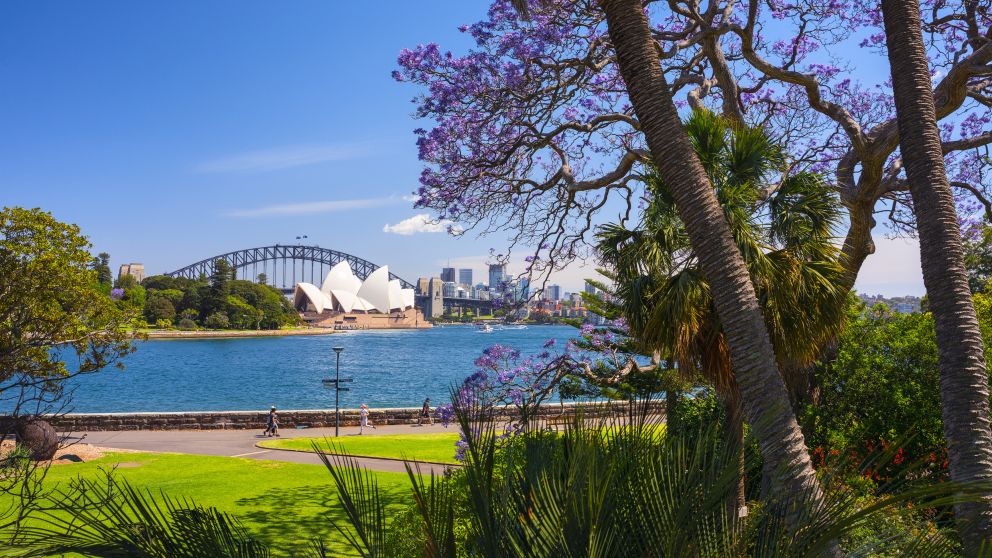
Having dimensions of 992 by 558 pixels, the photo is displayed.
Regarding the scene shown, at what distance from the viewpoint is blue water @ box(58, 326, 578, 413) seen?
3931 cm

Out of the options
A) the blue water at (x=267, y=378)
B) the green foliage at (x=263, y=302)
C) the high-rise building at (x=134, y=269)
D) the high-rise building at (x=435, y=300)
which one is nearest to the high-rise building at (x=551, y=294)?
the blue water at (x=267, y=378)

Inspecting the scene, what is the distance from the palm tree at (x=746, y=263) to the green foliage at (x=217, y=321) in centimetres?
10584

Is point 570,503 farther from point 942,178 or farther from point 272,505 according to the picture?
point 272,505

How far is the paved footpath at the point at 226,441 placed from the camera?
53.6 ft

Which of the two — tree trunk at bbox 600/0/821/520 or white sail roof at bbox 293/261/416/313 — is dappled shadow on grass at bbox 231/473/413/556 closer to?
tree trunk at bbox 600/0/821/520

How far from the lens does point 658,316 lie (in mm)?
6250

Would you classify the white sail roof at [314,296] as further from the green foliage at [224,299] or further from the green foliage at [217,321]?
the green foliage at [217,321]

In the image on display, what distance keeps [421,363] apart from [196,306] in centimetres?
5465

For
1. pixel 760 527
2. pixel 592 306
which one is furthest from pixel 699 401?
pixel 760 527

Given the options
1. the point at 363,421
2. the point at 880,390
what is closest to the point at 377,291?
the point at 363,421

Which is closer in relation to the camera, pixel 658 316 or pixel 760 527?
pixel 760 527

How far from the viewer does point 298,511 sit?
1080 cm

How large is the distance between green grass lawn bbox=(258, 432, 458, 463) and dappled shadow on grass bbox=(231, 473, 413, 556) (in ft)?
8.78

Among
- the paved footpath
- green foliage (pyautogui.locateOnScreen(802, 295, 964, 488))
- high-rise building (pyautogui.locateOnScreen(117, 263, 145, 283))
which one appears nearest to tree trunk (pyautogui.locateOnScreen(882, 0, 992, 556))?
green foliage (pyautogui.locateOnScreen(802, 295, 964, 488))
